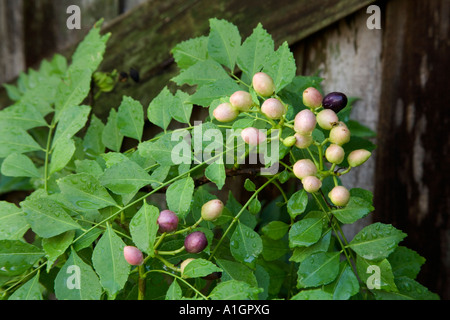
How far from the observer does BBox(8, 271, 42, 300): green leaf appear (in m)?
0.59

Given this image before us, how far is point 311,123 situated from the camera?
53cm

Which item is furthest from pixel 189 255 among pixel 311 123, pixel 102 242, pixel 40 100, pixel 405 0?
pixel 405 0

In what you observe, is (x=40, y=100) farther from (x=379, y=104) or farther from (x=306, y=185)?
(x=379, y=104)

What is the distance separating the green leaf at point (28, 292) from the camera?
590 millimetres

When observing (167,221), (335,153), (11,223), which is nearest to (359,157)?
(335,153)

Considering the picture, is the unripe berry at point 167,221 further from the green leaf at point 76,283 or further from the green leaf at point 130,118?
the green leaf at point 130,118

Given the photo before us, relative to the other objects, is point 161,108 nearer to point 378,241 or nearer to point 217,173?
point 217,173

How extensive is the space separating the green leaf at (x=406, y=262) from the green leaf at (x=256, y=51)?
363mm

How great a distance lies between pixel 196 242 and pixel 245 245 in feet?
0.28

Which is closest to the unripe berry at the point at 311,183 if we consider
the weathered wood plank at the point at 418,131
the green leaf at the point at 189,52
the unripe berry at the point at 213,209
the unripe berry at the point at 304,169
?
the unripe berry at the point at 304,169

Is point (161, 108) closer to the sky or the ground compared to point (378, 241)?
closer to the sky

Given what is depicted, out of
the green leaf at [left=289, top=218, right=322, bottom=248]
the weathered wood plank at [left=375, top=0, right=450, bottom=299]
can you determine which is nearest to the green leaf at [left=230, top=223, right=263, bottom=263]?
the green leaf at [left=289, top=218, right=322, bottom=248]

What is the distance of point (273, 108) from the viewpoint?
1.77ft

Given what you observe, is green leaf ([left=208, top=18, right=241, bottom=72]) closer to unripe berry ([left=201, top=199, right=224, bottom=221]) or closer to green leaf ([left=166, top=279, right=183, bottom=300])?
unripe berry ([left=201, top=199, right=224, bottom=221])
